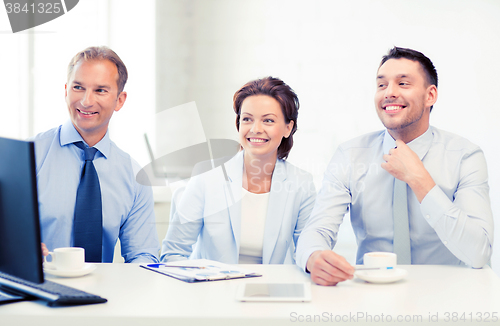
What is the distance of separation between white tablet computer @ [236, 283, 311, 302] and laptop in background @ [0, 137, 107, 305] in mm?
329

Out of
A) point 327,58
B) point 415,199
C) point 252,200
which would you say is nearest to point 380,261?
point 415,199

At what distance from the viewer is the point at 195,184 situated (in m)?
1.96

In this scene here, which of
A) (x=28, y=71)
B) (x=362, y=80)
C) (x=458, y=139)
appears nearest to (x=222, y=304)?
(x=458, y=139)

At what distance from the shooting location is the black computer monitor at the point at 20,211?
2.56 ft

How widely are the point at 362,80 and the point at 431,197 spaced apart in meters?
1.71

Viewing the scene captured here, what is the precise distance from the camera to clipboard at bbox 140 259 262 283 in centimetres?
113

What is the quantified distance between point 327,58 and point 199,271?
2.13m

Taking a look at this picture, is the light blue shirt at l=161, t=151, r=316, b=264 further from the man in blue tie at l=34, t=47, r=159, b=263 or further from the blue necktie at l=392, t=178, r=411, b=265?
the blue necktie at l=392, t=178, r=411, b=265

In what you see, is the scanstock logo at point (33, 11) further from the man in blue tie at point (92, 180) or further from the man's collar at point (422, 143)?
the man's collar at point (422, 143)

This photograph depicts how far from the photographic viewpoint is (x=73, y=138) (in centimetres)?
179

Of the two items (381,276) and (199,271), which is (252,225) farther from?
(381,276)

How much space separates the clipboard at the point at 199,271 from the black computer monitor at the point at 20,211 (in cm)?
40

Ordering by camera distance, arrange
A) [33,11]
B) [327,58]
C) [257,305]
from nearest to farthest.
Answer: [257,305], [327,58], [33,11]

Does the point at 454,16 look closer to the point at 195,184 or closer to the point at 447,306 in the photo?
the point at 195,184
